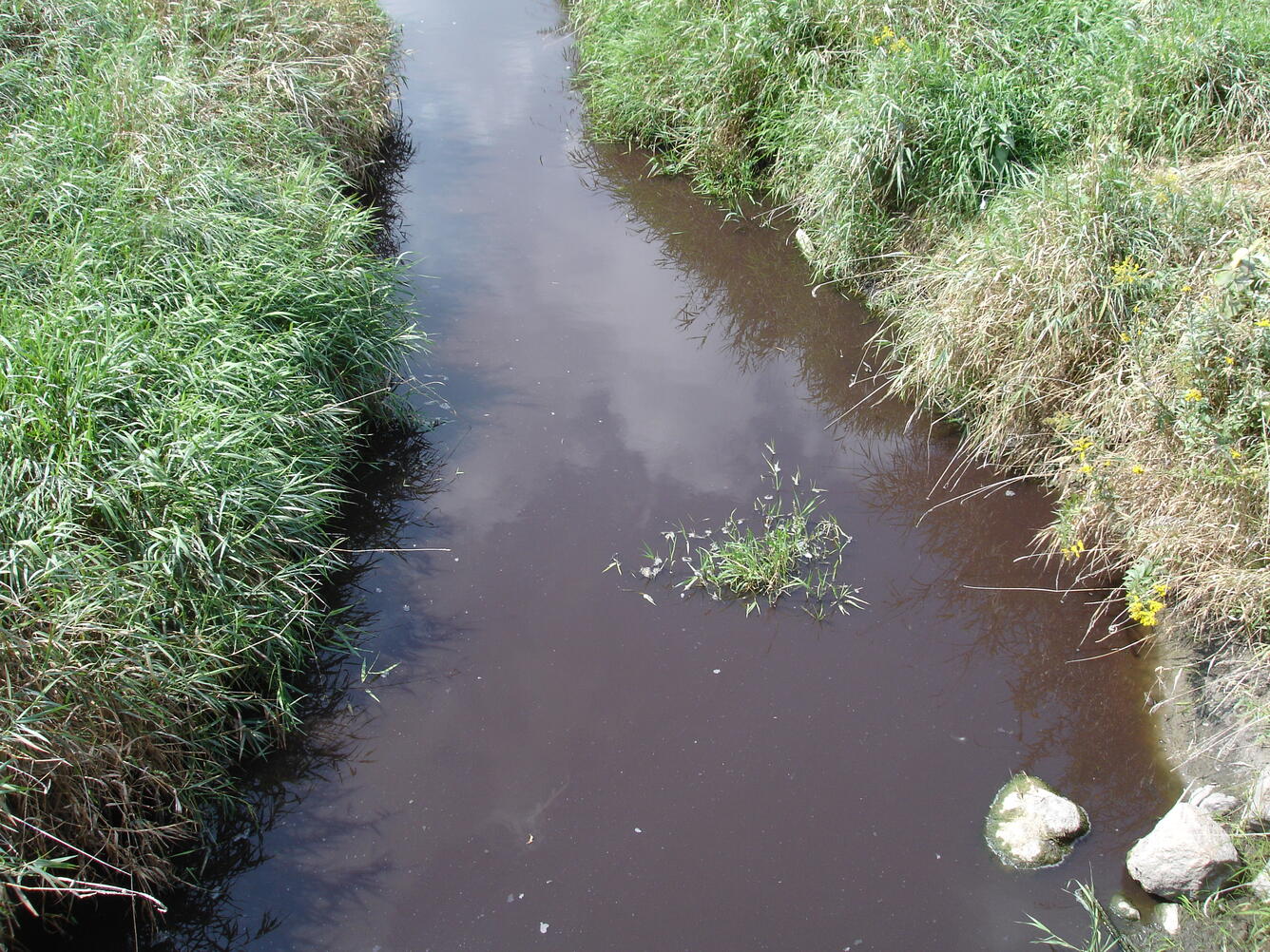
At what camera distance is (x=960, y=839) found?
3178mm

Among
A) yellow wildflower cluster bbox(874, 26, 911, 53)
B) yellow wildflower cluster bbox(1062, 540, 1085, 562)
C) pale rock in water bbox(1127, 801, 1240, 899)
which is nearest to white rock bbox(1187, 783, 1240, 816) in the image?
pale rock in water bbox(1127, 801, 1240, 899)

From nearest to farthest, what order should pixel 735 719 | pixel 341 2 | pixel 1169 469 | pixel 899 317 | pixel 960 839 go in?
pixel 960 839, pixel 735 719, pixel 1169 469, pixel 899 317, pixel 341 2

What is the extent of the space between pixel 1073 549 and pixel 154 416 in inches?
148

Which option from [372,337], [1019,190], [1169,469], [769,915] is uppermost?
[1019,190]

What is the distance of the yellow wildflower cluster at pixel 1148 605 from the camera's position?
139 inches

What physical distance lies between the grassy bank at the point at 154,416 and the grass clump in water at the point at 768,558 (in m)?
1.52

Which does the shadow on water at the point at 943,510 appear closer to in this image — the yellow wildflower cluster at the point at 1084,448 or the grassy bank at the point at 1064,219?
the grassy bank at the point at 1064,219

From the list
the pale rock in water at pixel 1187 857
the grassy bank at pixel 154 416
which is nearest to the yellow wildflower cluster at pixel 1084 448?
the pale rock in water at pixel 1187 857

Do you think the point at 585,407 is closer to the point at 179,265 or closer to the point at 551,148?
the point at 179,265

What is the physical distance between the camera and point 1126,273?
4156 millimetres

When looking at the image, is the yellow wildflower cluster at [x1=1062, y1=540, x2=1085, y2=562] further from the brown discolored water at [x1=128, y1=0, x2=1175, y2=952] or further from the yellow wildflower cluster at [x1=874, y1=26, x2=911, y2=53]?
the yellow wildflower cluster at [x1=874, y1=26, x2=911, y2=53]

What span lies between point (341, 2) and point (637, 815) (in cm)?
678

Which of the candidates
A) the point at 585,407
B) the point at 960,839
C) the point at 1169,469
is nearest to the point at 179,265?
the point at 585,407

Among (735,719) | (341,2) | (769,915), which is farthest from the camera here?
(341,2)
